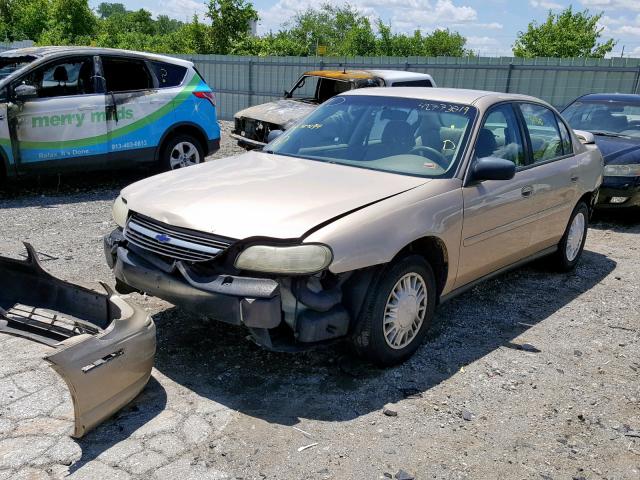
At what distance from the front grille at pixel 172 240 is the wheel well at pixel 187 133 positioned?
17.8 ft

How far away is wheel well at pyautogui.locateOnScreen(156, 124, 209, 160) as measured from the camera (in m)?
9.10

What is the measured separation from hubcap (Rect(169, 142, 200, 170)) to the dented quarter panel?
5.81 meters

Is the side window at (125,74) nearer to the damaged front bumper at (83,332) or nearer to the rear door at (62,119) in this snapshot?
the rear door at (62,119)

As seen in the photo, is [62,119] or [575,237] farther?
[62,119]

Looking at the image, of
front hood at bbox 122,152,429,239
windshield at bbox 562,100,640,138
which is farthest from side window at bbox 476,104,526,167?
windshield at bbox 562,100,640,138

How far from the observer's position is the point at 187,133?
941 centimetres

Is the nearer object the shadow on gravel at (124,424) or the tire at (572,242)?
the shadow on gravel at (124,424)

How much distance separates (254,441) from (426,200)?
1800mm

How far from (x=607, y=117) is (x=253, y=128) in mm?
5654

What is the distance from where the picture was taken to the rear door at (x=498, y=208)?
439 centimetres

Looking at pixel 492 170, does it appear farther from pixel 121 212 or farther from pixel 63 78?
pixel 63 78

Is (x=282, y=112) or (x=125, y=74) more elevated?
(x=125, y=74)

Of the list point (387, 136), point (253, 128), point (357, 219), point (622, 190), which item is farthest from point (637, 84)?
point (357, 219)

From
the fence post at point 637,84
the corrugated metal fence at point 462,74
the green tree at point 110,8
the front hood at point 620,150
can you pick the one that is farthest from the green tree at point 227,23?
the green tree at point 110,8
